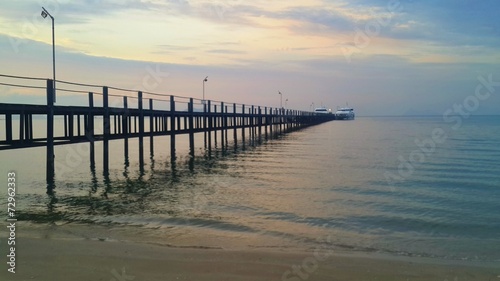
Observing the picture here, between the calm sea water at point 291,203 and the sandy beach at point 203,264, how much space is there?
723mm

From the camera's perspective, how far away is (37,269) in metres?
6.33

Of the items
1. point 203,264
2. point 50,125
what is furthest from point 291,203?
point 50,125

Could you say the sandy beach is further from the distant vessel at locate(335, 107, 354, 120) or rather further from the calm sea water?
the distant vessel at locate(335, 107, 354, 120)

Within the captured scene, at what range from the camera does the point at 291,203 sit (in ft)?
40.8

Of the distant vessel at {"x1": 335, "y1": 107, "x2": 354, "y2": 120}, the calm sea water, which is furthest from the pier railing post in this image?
the distant vessel at {"x1": 335, "y1": 107, "x2": 354, "y2": 120}

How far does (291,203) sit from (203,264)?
5.97m

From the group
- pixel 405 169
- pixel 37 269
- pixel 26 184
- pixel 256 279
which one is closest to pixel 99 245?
pixel 37 269

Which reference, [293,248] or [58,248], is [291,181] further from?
[58,248]

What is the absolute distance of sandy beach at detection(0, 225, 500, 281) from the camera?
625 cm

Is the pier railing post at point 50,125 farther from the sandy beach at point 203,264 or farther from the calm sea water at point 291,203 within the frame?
the sandy beach at point 203,264

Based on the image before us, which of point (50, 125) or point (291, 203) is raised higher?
point (50, 125)

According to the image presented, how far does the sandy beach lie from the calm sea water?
723 millimetres

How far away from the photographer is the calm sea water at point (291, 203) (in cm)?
888

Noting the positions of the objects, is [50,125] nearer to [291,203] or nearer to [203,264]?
[291,203]
